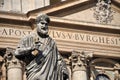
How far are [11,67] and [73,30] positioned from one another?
3.57 meters

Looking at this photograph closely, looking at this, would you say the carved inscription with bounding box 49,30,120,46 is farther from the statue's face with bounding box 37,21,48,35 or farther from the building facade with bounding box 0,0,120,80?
the statue's face with bounding box 37,21,48,35

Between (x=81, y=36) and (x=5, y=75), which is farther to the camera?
(x=81, y=36)

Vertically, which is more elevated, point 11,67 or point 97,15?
point 97,15

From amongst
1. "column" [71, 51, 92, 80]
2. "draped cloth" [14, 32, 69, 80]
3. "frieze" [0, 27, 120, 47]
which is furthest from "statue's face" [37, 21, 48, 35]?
"column" [71, 51, 92, 80]

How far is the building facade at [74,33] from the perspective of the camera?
2317cm

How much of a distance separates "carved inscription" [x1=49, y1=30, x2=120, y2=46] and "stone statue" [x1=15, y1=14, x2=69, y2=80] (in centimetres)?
1690

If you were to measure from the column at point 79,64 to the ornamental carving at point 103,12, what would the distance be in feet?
7.97

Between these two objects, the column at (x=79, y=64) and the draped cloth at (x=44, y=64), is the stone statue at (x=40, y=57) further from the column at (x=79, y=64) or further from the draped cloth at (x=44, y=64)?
the column at (x=79, y=64)

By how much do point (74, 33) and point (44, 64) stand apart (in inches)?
695

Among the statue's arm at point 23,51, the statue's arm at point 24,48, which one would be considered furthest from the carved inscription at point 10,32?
the statue's arm at point 23,51

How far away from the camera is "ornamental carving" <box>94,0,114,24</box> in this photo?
25.7 metres

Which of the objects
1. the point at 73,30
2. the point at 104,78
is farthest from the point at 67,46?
the point at 104,78

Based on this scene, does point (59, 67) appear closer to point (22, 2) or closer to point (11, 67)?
point (11, 67)

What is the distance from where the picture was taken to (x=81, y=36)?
24484mm
